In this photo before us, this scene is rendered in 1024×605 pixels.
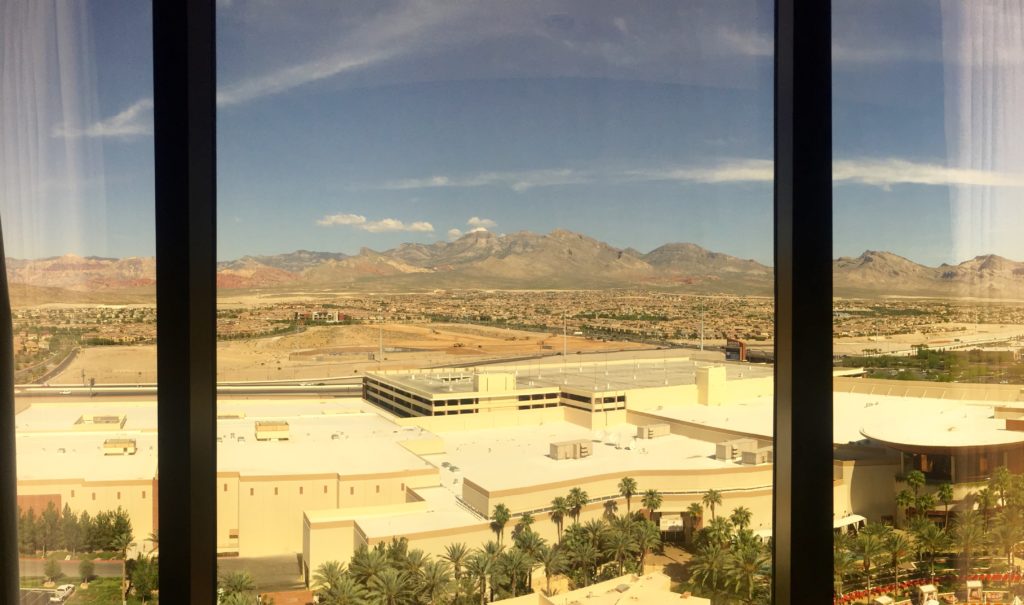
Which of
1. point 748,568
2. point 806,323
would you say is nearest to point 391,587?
point 748,568

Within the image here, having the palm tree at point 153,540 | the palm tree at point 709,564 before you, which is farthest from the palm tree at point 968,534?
the palm tree at point 153,540

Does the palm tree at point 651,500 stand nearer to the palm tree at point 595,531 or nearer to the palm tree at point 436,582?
the palm tree at point 595,531

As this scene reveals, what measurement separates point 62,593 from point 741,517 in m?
1.50

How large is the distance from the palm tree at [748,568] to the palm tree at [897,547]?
11.9 inches

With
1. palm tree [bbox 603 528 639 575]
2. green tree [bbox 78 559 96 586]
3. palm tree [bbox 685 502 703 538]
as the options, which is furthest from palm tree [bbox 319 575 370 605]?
palm tree [bbox 685 502 703 538]

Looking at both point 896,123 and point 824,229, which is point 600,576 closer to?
point 824,229

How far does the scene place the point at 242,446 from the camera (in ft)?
4.95

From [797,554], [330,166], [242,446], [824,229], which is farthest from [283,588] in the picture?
[824,229]

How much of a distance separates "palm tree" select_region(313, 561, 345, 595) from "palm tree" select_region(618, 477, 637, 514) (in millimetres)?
705

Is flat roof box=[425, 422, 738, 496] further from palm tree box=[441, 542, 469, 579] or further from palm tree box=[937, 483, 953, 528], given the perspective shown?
palm tree box=[937, 483, 953, 528]

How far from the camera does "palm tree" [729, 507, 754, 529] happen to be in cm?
174

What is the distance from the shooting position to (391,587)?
159cm

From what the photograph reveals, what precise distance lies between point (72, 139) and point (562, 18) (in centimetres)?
110

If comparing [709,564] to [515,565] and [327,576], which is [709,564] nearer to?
[515,565]
